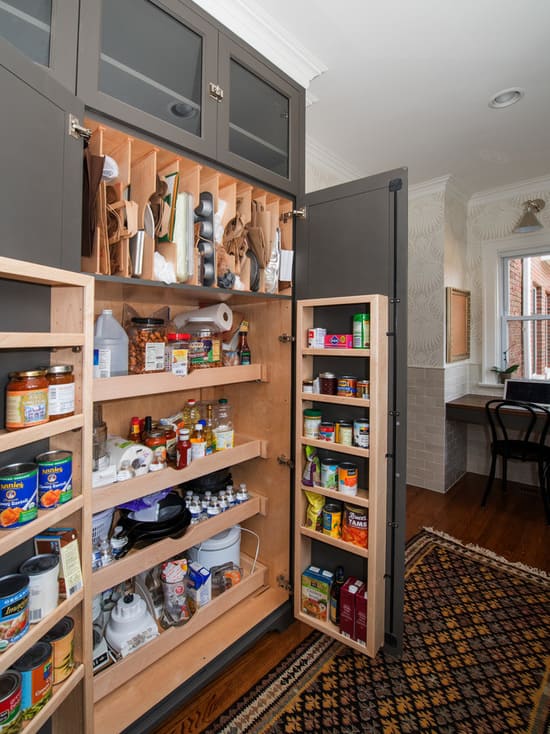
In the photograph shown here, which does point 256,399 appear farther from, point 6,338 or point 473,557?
point 473,557

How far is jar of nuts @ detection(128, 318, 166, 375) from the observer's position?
1.30 meters

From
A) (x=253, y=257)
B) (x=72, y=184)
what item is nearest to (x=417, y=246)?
(x=253, y=257)

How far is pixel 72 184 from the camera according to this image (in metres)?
0.93

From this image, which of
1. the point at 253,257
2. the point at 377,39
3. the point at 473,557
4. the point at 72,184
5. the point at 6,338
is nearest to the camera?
the point at 6,338

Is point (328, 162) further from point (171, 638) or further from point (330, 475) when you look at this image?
point (171, 638)

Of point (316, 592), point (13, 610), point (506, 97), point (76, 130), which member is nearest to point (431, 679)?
point (316, 592)

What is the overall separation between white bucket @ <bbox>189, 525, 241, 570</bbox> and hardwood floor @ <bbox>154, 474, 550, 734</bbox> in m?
0.37

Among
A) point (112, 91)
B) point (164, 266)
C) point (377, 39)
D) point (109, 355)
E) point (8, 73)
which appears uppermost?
point (377, 39)

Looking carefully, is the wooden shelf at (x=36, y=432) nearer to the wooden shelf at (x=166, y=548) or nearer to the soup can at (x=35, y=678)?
the soup can at (x=35, y=678)

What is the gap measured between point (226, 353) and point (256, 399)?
272 mm

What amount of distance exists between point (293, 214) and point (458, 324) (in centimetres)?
252

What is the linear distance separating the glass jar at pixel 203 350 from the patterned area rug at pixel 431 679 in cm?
124

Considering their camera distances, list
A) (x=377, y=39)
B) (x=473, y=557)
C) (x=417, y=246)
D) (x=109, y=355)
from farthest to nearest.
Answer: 1. (x=417, y=246)
2. (x=473, y=557)
3. (x=377, y=39)
4. (x=109, y=355)

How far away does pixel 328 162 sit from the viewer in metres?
2.75
